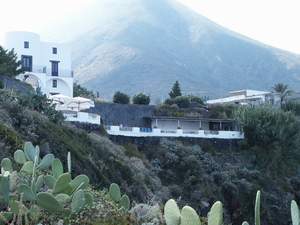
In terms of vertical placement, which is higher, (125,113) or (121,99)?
(121,99)

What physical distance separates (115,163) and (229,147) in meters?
19.3

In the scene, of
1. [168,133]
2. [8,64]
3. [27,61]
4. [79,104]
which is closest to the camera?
[168,133]

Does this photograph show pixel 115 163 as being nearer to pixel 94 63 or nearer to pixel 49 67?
pixel 49 67

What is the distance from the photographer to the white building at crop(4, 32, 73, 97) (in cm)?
5728

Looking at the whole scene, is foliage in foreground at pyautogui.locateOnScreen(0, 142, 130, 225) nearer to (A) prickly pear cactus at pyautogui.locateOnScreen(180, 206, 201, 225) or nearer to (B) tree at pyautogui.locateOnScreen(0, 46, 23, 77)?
(A) prickly pear cactus at pyautogui.locateOnScreen(180, 206, 201, 225)

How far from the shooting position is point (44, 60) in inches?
2325

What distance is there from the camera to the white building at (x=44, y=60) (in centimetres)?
5728

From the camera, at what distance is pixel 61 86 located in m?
59.4

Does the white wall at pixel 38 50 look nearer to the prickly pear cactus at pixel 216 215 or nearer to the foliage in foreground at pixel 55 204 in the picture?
the foliage in foreground at pixel 55 204

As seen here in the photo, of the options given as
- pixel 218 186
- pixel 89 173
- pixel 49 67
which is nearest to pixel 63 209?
pixel 89 173

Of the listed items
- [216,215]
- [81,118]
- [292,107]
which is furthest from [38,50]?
[216,215]

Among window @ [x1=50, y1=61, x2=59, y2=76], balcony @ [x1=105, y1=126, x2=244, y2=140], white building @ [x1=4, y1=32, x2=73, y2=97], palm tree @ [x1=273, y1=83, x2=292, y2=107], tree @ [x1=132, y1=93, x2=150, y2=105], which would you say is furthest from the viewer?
palm tree @ [x1=273, y1=83, x2=292, y2=107]

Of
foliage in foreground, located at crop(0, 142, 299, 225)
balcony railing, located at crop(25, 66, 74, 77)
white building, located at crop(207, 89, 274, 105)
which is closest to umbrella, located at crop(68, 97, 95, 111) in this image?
balcony railing, located at crop(25, 66, 74, 77)

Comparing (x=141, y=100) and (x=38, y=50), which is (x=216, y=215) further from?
(x=38, y=50)
